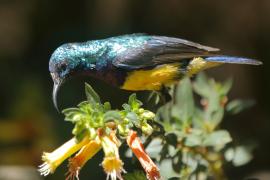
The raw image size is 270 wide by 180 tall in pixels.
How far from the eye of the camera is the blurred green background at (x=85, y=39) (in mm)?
→ 4512

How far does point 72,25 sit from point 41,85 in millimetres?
646

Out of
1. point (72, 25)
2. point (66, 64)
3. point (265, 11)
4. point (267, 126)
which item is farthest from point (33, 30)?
point (66, 64)

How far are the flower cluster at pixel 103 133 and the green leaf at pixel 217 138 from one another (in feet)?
1.77

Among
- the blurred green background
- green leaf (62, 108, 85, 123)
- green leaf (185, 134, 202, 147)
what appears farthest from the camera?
the blurred green background

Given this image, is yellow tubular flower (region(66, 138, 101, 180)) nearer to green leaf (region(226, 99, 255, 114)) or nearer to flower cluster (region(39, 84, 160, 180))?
flower cluster (region(39, 84, 160, 180))

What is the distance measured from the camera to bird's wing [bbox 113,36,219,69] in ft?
10.3

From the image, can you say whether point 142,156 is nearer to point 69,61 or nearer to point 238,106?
point 69,61

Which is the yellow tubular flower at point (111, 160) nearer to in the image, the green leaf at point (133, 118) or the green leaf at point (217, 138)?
the green leaf at point (133, 118)

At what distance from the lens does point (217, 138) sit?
290 cm

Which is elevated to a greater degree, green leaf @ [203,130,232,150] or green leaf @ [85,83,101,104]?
green leaf @ [85,83,101,104]

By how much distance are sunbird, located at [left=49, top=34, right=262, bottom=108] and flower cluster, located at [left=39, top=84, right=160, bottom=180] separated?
25.7 inches

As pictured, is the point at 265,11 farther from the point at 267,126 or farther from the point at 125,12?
the point at 267,126

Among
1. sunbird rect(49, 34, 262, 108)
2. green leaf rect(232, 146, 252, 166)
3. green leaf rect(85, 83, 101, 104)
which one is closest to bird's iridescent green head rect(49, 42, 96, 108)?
sunbird rect(49, 34, 262, 108)

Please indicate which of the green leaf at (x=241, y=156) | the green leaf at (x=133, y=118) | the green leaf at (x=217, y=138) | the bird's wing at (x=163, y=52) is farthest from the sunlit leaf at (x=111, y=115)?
the green leaf at (x=241, y=156)
